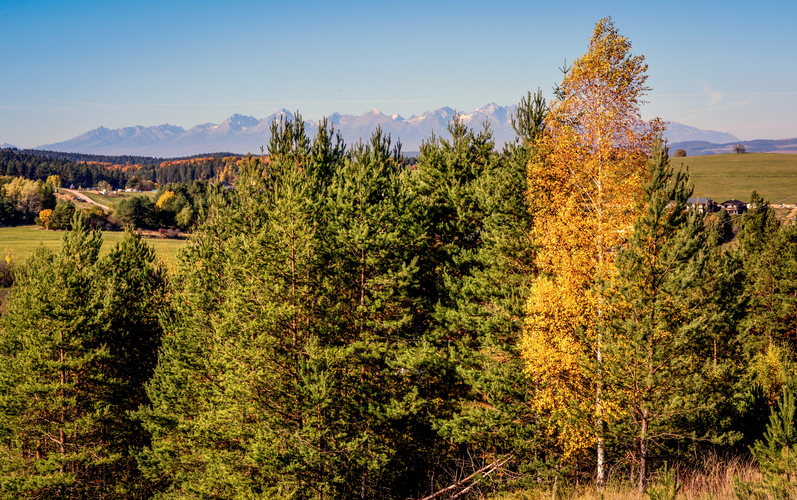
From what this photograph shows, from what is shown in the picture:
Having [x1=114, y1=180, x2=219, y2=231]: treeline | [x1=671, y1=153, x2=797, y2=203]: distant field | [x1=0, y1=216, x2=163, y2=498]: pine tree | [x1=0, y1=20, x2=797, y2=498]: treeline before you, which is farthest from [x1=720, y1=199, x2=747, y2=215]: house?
[x1=0, y1=216, x2=163, y2=498]: pine tree

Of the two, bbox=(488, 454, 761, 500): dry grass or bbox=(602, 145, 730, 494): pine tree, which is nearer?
bbox=(488, 454, 761, 500): dry grass

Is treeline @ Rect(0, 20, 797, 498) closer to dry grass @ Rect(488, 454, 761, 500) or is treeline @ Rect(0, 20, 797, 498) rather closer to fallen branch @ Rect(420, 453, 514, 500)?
fallen branch @ Rect(420, 453, 514, 500)

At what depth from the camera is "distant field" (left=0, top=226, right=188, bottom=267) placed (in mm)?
97062

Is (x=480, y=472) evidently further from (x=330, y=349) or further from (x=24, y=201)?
(x=24, y=201)

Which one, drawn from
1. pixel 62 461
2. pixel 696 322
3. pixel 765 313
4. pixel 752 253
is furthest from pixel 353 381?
pixel 752 253

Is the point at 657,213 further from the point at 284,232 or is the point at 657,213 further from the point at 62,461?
the point at 62,461

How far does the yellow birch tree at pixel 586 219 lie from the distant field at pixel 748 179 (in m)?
146

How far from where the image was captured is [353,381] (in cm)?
1834

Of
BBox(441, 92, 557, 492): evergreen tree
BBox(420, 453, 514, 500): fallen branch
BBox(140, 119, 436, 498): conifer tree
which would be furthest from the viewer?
BBox(420, 453, 514, 500): fallen branch

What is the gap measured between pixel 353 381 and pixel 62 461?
1422 centimetres

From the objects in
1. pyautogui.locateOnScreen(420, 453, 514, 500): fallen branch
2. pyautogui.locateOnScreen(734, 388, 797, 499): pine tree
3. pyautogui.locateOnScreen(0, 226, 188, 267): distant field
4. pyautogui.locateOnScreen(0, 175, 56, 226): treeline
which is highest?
pyautogui.locateOnScreen(0, 175, 56, 226): treeline

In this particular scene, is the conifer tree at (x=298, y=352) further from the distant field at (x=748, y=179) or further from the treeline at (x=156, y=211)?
the distant field at (x=748, y=179)

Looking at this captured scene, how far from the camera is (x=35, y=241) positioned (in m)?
111

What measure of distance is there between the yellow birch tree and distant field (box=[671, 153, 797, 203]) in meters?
146
